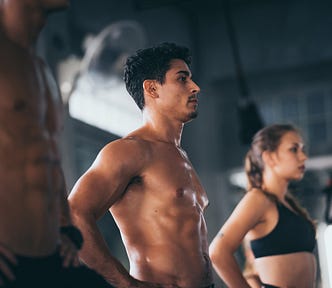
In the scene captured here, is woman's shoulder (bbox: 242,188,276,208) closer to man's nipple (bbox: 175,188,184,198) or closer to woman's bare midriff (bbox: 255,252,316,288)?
woman's bare midriff (bbox: 255,252,316,288)

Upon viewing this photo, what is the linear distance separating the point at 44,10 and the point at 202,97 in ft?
25.6

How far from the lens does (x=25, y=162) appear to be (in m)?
1.91

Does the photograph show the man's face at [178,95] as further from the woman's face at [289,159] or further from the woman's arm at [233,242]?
the woman's face at [289,159]

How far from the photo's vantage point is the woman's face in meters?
3.79

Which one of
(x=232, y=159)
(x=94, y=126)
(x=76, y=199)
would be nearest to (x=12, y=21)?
(x=76, y=199)

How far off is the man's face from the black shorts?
3.40 feet

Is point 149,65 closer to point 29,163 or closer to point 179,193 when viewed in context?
point 179,193

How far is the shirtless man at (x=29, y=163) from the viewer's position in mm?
1854

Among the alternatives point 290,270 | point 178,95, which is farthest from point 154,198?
point 290,270

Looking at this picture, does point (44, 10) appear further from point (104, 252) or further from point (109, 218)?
point (109, 218)

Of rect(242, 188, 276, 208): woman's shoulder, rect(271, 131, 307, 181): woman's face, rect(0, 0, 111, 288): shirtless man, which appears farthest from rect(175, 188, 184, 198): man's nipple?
rect(271, 131, 307, 181): woman's face

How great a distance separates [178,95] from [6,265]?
128 cm

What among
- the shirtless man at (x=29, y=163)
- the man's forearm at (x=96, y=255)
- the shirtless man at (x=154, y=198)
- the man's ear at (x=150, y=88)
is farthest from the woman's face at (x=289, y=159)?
the shirtless man at (x=29, y=163)

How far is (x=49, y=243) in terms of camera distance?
6.29 ft
